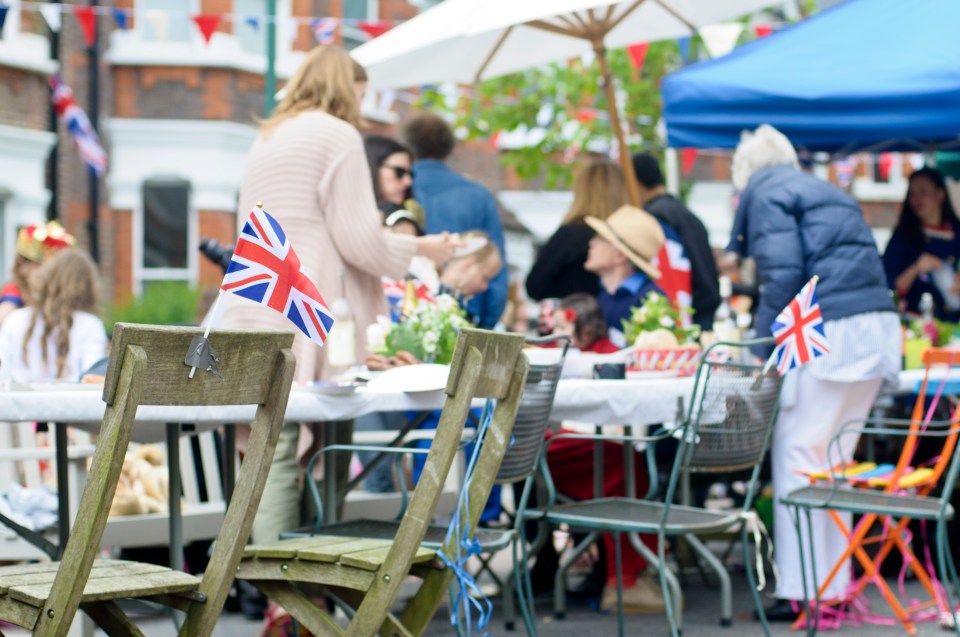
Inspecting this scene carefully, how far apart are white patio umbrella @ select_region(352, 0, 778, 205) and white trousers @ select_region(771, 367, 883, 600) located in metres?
2.15

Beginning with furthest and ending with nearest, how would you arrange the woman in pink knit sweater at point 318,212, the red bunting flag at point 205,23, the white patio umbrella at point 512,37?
1. the red bunting flag at point 205,23
2. the white patio umbrella at point 512,37
3. the woman in pink knit sweater at point 318,212

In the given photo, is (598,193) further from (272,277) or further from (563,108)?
(563,108)

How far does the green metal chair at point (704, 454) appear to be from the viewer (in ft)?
17.9

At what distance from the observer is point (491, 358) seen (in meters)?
4.23

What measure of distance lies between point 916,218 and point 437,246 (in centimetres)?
440

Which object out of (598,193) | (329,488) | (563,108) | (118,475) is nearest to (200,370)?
(118,475)

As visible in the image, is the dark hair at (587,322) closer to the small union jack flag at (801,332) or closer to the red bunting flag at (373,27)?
the small union jack flag at (801,332)

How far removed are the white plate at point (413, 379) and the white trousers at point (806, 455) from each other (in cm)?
193

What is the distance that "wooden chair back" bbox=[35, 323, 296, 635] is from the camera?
3.25m

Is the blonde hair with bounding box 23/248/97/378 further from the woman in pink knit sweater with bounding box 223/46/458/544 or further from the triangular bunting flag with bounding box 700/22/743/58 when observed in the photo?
the triangular bunting flag with bounding box 700/22/743/58

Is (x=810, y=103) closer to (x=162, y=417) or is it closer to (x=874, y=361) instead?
(x=874, y=361)

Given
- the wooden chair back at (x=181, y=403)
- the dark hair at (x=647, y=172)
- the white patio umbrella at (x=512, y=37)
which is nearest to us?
the wooden chair back at (x=181, y=403)

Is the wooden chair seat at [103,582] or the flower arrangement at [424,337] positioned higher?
the flower arrangement at [424,337]

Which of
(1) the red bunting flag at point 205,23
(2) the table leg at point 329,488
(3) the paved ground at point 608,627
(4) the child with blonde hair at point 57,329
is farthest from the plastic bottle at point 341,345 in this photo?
(1) the red bunting flag at point 205,23
